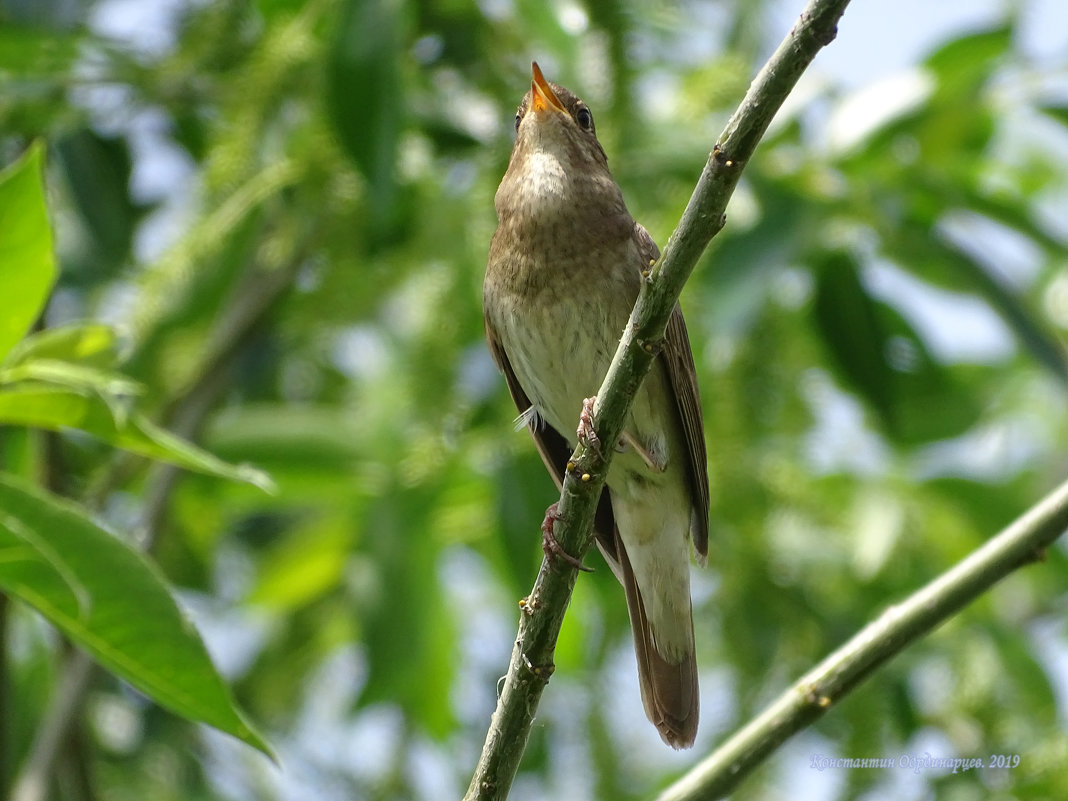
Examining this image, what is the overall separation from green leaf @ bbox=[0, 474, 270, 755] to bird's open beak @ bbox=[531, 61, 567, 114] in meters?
1.95

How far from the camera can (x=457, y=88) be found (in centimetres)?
473

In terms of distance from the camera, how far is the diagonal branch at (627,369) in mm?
1983

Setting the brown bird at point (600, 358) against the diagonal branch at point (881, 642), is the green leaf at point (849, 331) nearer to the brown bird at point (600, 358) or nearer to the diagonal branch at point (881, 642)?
the brown bird at point (600, 358)

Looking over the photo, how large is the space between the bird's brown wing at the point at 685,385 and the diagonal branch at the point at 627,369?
1.17 meters

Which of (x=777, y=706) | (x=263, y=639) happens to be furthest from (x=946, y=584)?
(x=263, y=639)

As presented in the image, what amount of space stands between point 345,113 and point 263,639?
2837 mm

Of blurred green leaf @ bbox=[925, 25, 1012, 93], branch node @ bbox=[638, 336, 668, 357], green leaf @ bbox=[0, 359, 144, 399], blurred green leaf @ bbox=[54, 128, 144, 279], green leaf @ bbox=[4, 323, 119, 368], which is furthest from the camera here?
blurred green leaf @ bbox=[54, 128, 144, 279]

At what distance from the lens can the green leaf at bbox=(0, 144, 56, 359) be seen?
8.49 ft

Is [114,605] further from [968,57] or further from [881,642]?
[968,57]

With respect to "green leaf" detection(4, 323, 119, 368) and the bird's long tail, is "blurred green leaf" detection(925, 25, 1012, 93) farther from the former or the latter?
"green leaf" detection(4, 323, 119, 368)

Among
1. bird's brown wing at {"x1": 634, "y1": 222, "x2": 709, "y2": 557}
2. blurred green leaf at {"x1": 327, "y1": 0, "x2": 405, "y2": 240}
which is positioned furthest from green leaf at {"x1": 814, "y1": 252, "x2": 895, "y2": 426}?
blurred green leaf at {"x1": 327, "y1": 0, "x2": 405, "y2": 240}

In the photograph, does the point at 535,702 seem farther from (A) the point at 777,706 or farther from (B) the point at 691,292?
(B) the point at 691,292

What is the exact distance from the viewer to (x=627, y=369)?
7.66ft

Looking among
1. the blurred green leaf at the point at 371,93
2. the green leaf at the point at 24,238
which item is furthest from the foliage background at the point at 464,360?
the green leaf at the point at 24,238
